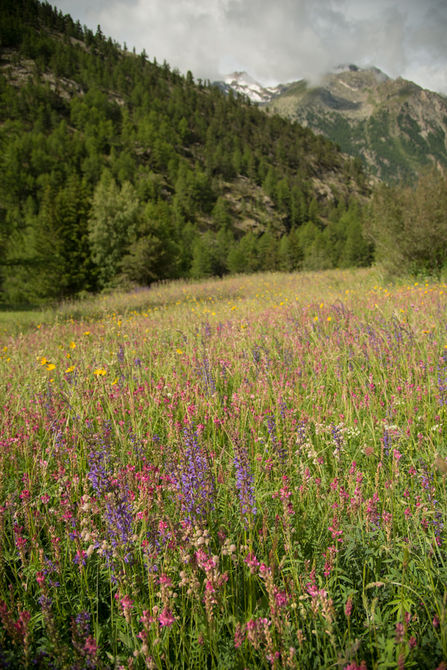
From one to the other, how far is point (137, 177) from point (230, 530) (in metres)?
85.8

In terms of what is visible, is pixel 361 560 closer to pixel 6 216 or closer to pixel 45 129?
pixel 6 216

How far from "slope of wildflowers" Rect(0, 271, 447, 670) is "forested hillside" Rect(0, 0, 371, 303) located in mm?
15137

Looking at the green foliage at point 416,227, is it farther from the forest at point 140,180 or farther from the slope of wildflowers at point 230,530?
the slope of wildflowers at point 230,530

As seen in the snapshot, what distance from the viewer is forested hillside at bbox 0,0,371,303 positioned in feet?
89.5

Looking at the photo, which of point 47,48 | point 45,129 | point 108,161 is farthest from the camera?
point 47,48

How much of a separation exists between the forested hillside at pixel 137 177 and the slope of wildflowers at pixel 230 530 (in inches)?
596

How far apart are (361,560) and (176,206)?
79.5 meters

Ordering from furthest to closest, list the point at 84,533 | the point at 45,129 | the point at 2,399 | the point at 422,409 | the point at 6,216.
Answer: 1. the point at 45,129
2. the point at 6,216
3. the point at 2,399
4. the point at 422,409
5. the point at 84,533

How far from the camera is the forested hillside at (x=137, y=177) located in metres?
27.3

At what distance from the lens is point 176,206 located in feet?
241

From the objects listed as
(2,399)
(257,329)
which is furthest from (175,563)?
(257,329)

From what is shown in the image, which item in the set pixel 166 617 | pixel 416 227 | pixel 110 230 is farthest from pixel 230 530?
pixel 110 230

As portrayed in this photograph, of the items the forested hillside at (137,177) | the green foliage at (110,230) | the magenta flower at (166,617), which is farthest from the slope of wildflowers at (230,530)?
the green foliage at (110,230)

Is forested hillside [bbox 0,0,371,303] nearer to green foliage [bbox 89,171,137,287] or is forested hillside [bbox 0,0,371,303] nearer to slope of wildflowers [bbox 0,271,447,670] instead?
green foliage [bbox 89,171,137,287]
